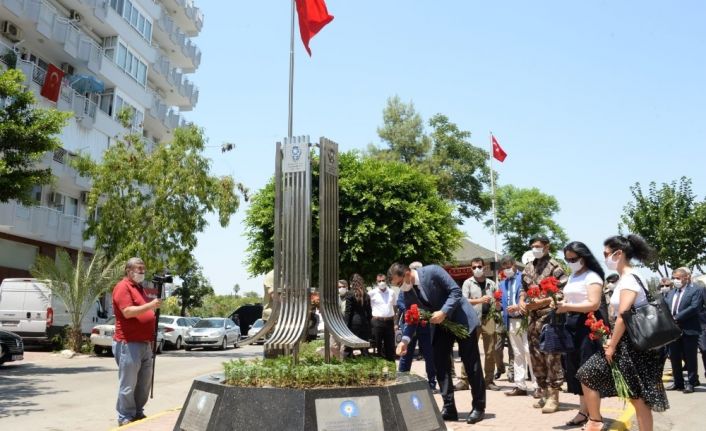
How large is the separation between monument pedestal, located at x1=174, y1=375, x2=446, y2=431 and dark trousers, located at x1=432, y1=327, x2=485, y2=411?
5.50ft

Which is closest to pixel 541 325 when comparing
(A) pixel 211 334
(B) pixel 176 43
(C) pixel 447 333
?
(C) pixel 447 333

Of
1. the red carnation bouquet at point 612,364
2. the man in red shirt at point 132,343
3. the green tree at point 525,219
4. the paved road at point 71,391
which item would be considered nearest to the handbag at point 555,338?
the red carnation bouquet at point 612,364

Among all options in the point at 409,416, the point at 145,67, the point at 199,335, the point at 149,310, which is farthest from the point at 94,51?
the point at 409,416

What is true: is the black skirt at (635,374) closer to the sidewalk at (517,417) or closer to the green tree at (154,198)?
the sidewalk at (517,417)

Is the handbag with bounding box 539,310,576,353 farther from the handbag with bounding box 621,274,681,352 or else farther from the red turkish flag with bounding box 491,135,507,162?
the red turkish flag with bounding box 491,135,507,162

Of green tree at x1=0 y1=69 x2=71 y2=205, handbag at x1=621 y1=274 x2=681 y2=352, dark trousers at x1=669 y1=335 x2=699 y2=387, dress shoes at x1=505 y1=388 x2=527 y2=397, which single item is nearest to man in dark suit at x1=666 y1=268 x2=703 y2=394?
dark trousers at x1=669 y1=335 x2=699 y2=387

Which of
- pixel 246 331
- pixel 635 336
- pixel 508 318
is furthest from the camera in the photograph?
pixel 246 331

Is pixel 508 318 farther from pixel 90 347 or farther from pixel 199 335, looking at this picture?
pixel 199 335

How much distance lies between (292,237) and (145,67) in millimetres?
33817

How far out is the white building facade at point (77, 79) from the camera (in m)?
27.7

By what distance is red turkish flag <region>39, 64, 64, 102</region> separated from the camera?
2809cm

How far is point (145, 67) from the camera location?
38250 mm

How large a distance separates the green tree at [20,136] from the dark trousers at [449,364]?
11127 mm

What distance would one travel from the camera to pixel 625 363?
220 inches
